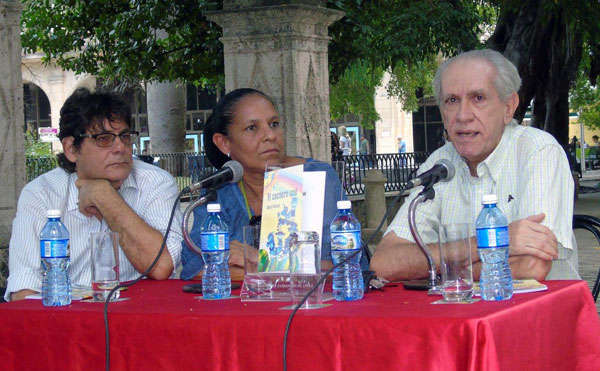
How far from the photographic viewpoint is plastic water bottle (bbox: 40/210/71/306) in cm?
369

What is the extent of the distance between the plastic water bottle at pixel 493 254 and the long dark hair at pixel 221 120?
1.87 metres

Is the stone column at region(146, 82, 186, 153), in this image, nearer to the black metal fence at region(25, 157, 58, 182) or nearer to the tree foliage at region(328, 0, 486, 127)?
the tree foliage at region(328, 0, 486, 127)

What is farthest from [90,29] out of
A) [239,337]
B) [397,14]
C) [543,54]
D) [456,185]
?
[239,337]

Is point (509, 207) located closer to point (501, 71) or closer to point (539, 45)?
point (501, 71)

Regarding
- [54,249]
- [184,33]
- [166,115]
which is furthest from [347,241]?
[166,115]

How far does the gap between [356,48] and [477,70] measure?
11.7 metres

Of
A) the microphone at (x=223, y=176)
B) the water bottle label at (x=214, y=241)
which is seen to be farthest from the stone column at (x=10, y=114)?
the water bottle label at (x=214, y=241)

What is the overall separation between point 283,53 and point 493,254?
5.21 metres

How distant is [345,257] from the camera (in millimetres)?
3414

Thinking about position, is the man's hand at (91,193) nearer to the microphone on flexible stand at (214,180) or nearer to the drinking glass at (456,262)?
the microphone on flexible stand at (214,180)

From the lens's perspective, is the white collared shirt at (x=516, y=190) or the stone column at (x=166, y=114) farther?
the stone column at (x=166, y=114)

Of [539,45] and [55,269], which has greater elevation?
[539,45]

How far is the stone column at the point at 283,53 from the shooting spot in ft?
26.9

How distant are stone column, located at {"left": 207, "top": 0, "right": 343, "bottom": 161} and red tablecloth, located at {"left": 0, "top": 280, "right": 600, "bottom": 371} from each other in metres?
4.75
